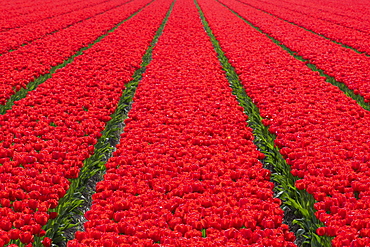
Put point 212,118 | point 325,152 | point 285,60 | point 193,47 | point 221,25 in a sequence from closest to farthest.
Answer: point 325,152, point 212,118, point 285,60, point 193,47, point 221,25

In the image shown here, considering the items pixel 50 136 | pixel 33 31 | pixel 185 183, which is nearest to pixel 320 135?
pixel 185 183

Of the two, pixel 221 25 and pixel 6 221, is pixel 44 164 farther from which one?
pixel 221 25

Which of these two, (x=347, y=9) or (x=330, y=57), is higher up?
(x=347, y=9)

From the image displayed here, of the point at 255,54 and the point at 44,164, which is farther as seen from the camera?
the point at 255,54

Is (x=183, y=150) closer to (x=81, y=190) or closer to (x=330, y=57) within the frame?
(x=81, y=190)

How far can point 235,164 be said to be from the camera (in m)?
4.63

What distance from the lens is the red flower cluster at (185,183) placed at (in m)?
3.22

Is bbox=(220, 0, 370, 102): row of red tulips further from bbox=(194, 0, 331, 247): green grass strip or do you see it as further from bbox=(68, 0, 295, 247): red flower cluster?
bbox=(68, 0, 295, 247): red flower cluster

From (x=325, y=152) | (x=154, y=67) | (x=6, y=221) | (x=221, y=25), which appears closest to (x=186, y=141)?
(x=325, y=152)

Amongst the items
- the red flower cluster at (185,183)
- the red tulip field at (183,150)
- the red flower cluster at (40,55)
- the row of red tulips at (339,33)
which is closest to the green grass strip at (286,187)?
the red tulip field at (183,150)

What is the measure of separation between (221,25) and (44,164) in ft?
50.1

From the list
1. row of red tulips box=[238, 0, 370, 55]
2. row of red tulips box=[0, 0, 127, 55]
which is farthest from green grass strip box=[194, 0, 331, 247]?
row of red tulips box=[0, 0, 127, 55]

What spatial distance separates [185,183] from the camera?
164 inches

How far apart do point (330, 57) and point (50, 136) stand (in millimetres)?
9377
